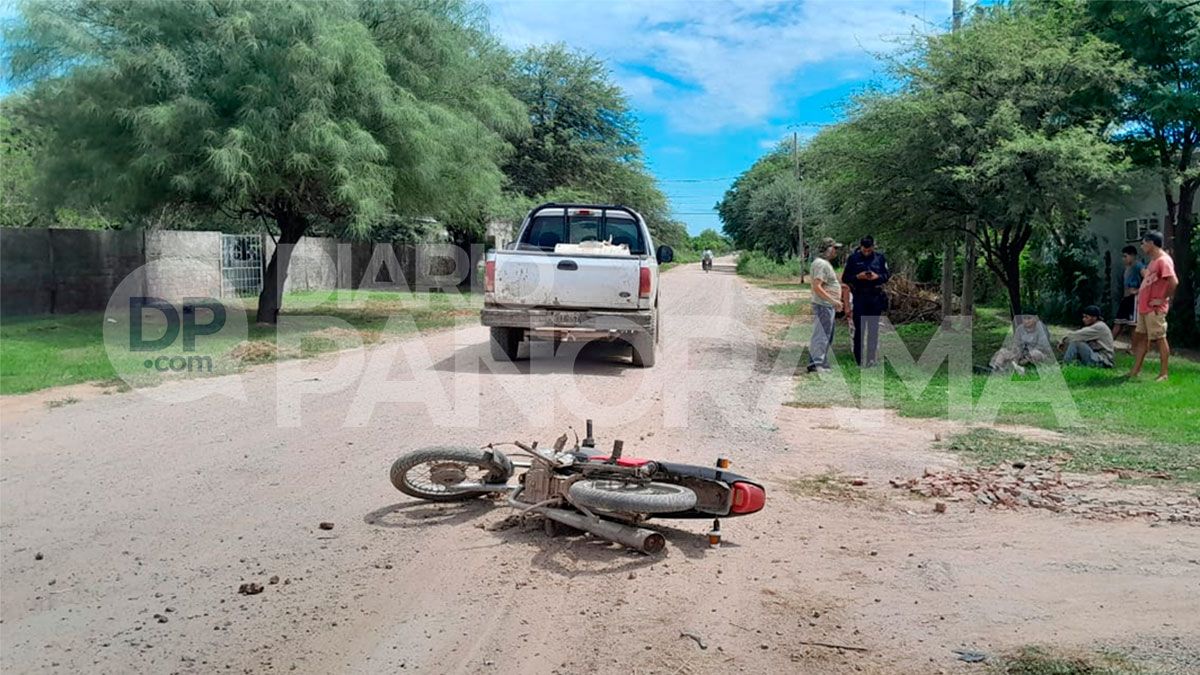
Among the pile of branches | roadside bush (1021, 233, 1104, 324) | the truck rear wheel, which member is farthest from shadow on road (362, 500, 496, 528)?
the pile of branches

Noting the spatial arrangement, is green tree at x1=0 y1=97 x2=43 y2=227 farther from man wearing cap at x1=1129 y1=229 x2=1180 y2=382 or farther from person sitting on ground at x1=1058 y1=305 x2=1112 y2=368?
man wearing cap at x1=1129 y1=229 x2=1180 y2=382

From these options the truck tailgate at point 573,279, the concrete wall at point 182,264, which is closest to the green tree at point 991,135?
the truck tailgate at point 573,279

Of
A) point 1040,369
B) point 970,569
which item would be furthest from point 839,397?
point 970,569

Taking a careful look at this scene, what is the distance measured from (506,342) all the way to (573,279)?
158 cm

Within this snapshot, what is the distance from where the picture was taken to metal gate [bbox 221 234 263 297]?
75.9ft

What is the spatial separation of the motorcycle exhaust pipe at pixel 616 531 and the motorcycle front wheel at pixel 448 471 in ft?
2.15

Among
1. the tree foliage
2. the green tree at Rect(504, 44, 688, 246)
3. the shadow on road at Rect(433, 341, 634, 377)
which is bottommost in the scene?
the shadow on road at Rect(433, 341, 634, 377)

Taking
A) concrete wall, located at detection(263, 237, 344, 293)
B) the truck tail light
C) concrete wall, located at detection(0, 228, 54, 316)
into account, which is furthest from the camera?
concrete wall, located at detection(263, 237, 344, 293)

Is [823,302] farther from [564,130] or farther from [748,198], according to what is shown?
[748,198]

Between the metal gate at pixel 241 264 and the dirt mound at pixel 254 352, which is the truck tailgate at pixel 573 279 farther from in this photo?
the metal gate at pixel 241 264

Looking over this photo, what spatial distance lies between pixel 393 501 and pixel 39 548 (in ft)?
6.61

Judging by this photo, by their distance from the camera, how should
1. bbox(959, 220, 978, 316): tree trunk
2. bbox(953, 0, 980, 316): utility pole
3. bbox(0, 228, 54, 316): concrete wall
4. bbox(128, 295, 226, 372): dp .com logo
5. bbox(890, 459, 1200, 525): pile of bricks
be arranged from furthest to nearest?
bbox(0, 228, 54, 316): concrete wall
bbox(959, 220, 978, 316): tree trunk
bbox(953, 0, 980, 316): utility pole
bbox(128, 295, 226, 372): dp .com logo
bbox(890, 459, 1200, 525): pile of bricks

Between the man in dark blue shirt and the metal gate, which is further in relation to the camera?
the metal gate

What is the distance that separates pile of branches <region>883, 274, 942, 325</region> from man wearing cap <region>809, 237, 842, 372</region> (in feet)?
30.7
